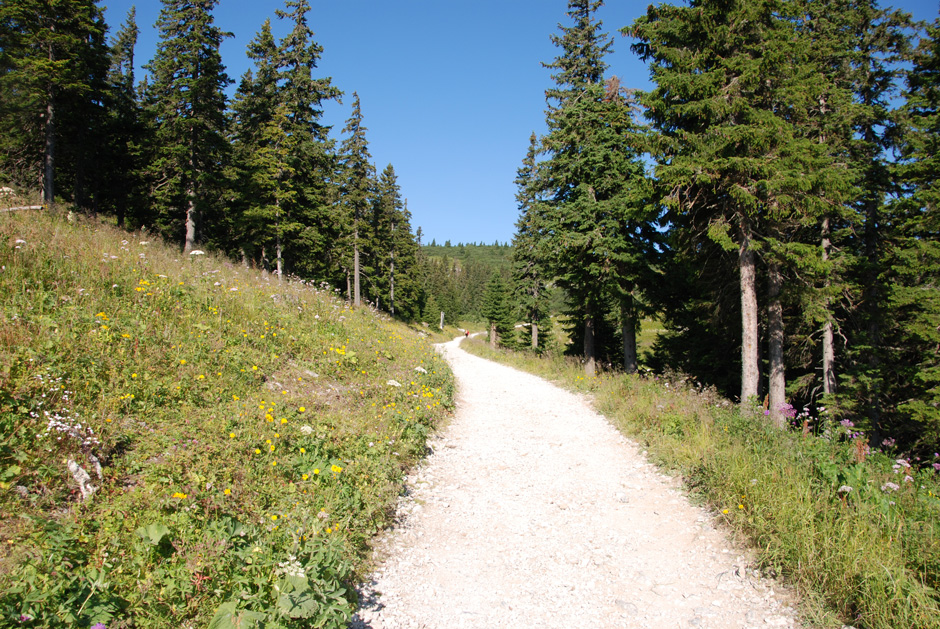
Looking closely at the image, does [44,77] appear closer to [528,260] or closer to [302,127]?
[302,127]

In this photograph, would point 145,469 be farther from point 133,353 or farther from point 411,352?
point 411,352

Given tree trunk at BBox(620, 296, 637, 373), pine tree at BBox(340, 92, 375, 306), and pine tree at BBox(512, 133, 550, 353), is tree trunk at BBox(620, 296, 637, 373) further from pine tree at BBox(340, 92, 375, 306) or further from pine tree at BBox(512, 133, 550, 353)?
pine tree at BBox(340, 92, 375, 306)

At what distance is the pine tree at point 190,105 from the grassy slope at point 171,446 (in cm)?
1577

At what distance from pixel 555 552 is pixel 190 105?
26.7 meters

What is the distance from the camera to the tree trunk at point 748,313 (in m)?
10.9

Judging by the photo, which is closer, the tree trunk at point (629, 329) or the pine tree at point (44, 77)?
the tree trunk at point (629, 329)

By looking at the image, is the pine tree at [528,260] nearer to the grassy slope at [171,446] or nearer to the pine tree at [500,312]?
the pine tree at [500,312]

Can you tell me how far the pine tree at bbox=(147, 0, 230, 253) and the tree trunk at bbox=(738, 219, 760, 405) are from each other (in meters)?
22.8

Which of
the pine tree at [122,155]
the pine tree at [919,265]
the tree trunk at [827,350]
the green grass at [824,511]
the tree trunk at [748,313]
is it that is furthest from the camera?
the pine tree at [122,155]

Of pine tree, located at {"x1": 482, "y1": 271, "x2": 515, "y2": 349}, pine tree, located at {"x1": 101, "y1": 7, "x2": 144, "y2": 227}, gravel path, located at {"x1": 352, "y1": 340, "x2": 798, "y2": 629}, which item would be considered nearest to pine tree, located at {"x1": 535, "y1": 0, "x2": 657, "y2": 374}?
gravel path, located at {"x1": 352, "y1": 340, "x2": 798, "y2": 629}

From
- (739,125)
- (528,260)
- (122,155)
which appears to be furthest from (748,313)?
(122,155)

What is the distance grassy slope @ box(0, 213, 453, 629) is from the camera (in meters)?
2.87

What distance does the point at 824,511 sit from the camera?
449 centimetres

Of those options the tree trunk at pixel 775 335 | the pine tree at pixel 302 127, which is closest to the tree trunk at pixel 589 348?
the tree trunk at pixel 775 335
